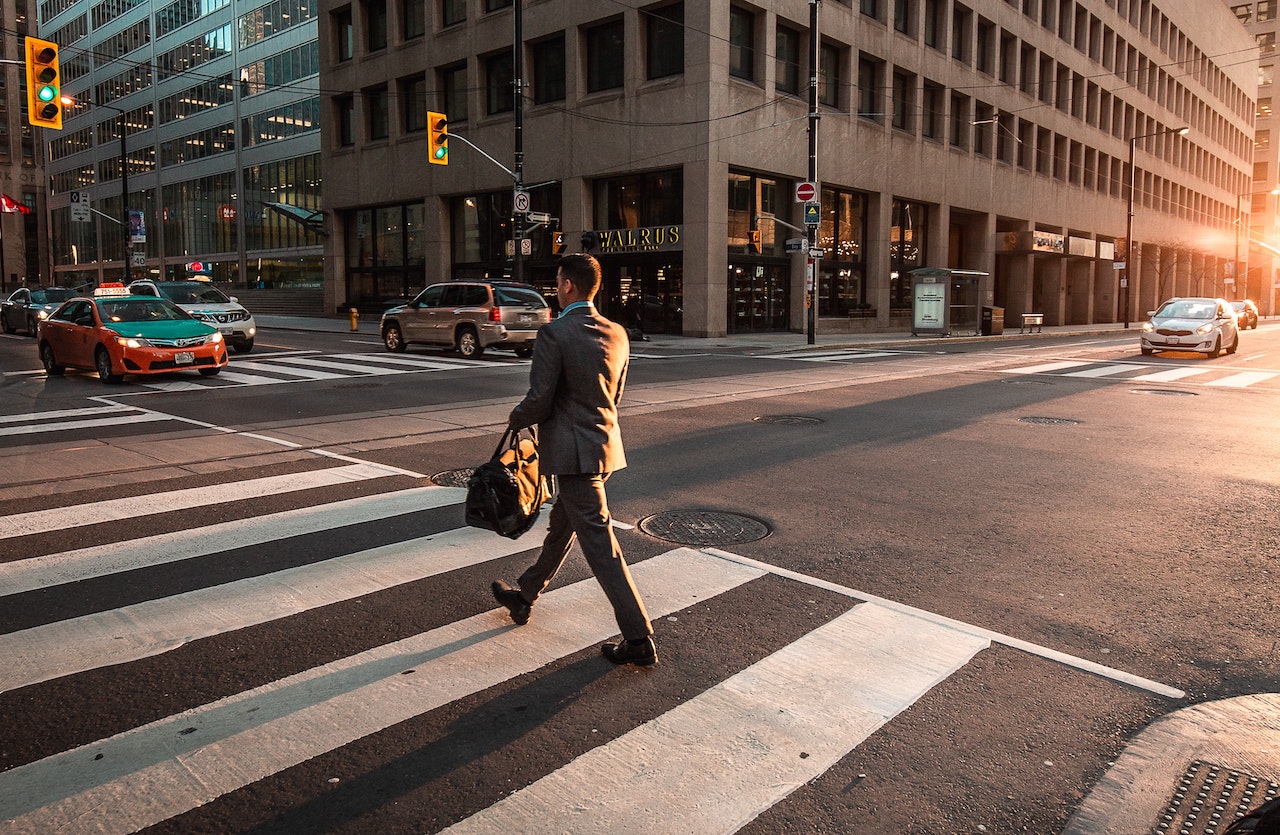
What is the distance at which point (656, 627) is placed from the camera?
4.61m

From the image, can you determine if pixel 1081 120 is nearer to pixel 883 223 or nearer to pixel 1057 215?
pixel 1057 215

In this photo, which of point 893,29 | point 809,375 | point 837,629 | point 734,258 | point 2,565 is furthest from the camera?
point 893,29

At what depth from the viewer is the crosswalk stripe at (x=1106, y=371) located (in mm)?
18312

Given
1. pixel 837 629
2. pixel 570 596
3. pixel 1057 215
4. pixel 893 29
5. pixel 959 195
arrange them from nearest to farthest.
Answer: pixel 837 629, pixel 570 596, pixel 893 29, pixel 959 195, pixel 1057 215

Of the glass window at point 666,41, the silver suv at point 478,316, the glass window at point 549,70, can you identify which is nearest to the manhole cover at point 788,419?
the silver suv at point 478,316

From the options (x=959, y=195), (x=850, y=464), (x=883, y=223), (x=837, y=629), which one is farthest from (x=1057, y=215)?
(x=837, y=629)

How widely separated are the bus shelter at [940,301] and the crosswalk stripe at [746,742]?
31836mm

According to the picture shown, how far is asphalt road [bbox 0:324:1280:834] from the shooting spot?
123 inches

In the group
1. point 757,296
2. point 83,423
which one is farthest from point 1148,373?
point 83,423

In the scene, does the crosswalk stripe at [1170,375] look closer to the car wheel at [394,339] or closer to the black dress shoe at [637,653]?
the black dress shoe at [637,653]

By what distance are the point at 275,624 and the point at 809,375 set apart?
1468 centimetres

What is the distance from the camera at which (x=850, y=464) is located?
8.84m

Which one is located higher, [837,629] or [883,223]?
[883,223]

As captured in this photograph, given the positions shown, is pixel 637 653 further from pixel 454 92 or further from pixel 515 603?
pixel 454 92
